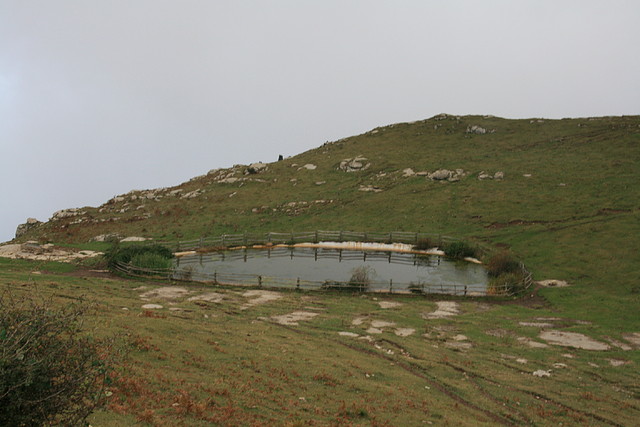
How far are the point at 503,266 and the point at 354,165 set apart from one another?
51766mm

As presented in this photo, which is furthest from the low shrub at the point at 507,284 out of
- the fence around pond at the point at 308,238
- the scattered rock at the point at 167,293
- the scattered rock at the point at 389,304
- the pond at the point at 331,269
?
the scattered rock at the point at 167,293

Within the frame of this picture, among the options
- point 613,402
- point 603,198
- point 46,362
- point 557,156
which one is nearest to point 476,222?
point 603,198

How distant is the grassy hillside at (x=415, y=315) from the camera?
604 inches

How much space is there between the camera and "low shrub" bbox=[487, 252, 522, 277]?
40.2 meters

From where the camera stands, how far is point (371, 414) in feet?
46.6

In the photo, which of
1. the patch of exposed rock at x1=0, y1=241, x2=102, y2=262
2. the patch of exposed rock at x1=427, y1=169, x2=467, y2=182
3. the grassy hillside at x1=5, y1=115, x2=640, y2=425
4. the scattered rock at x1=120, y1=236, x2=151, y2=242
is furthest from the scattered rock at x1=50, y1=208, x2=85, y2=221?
the patch of exposed rock at x1=427, y1=169, x2=467, y2=182

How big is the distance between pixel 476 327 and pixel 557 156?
207ft

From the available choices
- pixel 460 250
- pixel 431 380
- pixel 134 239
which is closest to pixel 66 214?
pixel 134 239

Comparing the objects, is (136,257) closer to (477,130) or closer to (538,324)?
(538,324)

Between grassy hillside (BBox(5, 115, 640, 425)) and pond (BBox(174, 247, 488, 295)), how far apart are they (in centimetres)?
274

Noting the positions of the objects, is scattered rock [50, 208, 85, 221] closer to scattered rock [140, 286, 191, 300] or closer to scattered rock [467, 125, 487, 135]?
scattered rock [140, 286, 191, 300]

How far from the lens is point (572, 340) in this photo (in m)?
25.0

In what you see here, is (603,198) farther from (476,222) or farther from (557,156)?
(557,156)

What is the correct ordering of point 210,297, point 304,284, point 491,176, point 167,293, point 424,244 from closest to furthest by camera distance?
point 210,297 < point 167,293 < point 304,284 < point 424,244 < point 491,176
